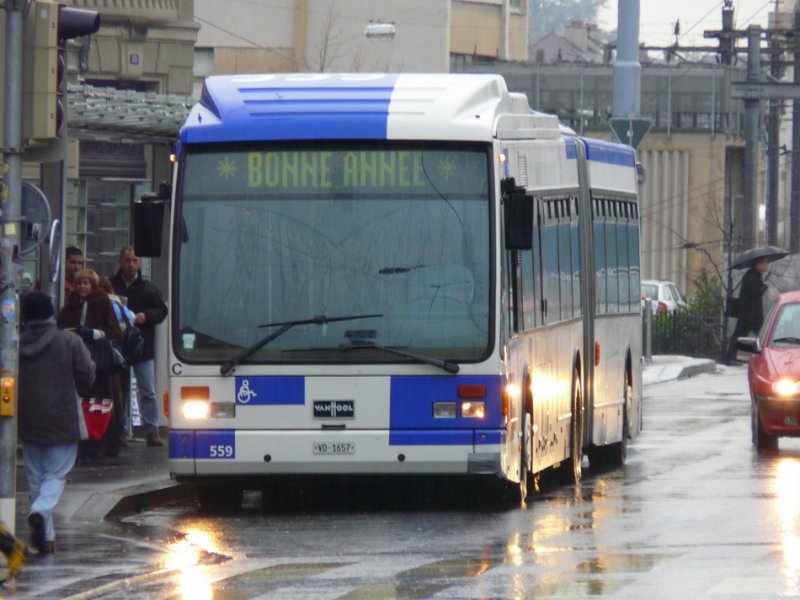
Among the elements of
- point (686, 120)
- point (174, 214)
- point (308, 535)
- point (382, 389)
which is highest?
point (686, 120)

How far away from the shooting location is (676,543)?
12.0 metres

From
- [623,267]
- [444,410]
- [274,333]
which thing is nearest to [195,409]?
[274,333]

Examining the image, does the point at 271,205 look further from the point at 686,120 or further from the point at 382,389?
the point at 686,120

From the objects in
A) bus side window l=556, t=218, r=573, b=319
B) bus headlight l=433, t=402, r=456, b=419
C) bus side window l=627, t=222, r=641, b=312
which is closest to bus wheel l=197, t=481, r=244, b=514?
bus headlight l=433, t=402, r=456, b=419

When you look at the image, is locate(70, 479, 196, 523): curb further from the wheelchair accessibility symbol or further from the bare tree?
the bare tree

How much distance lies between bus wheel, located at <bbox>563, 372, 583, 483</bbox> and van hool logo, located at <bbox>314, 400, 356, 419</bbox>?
12.3ft

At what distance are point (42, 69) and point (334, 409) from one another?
3224 mm

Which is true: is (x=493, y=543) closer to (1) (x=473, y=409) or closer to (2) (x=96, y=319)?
(1) (x=473, y=409)

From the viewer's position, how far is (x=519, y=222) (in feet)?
44.7

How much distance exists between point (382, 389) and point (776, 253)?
20.9 meters

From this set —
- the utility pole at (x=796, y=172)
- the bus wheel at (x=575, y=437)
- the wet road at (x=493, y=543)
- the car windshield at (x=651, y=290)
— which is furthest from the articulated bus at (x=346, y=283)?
the utility pole at (x=796, y=172)

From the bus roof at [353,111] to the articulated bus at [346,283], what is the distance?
0.01m

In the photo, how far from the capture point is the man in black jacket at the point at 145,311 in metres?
18.8

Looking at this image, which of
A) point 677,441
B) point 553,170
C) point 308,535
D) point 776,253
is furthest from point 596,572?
point 776,253
